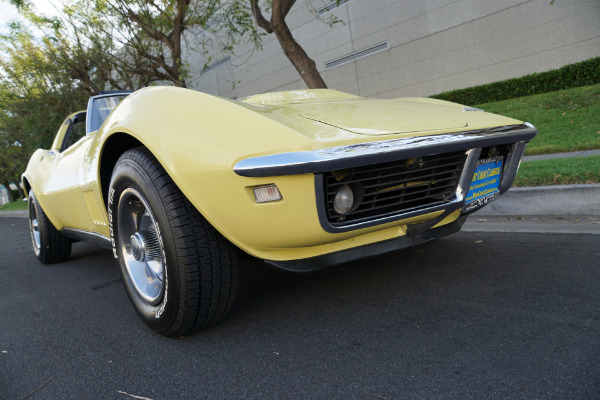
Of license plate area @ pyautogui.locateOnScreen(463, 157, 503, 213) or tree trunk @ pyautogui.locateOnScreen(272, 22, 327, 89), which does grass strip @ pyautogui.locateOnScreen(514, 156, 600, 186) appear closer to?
license plate area @ pyautogui.locateOnScreen(463, 157, 503, 213)

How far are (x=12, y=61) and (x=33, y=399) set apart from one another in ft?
64.4

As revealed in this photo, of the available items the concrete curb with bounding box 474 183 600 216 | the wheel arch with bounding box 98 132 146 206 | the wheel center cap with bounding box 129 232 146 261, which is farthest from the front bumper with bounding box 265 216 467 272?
the concrete curb with bounding box 474 183 600 216

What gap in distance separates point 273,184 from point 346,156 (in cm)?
29

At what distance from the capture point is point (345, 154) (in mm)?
1650

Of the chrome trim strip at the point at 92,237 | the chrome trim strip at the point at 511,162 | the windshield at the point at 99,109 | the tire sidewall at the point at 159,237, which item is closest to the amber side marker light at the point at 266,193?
the tire sidewall at the point at 159,237

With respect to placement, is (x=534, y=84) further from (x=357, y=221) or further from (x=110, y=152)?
(x=110, y=152)

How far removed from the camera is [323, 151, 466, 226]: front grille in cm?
178

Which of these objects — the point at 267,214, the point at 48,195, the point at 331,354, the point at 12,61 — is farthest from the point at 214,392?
the point at 12,61

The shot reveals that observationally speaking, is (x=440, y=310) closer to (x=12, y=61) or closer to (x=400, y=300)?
(x=400, y=300)

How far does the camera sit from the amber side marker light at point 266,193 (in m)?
1.69

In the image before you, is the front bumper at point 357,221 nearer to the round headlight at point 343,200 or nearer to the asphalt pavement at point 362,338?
the round headlight at point 343,200

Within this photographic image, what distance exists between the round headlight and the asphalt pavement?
1.76 ft

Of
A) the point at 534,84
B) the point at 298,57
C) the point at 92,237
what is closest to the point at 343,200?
the point at 92,237

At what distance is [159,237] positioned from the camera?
197cm
